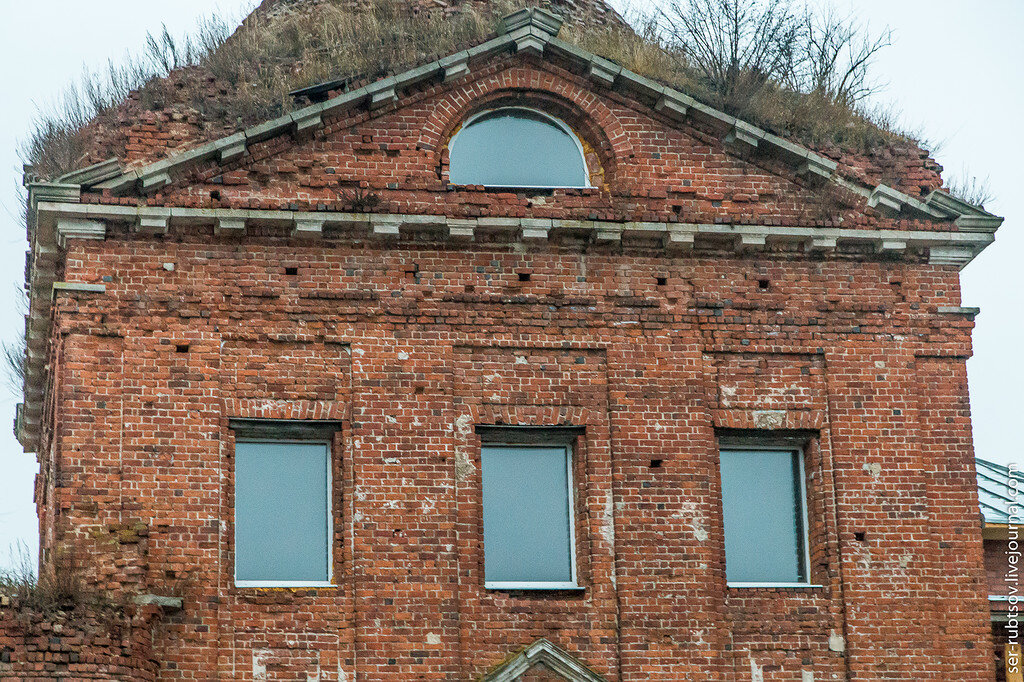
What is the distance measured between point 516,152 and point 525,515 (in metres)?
4.16

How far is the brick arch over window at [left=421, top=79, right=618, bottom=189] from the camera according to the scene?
17000 millimetres

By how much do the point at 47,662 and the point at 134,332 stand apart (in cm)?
360

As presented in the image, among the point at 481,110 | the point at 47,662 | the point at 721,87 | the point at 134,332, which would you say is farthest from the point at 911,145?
the point at 47,662

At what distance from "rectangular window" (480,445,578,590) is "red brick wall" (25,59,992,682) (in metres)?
0.22

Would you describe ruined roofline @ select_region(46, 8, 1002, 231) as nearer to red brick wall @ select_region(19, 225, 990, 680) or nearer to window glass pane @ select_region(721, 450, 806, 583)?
red brick wall @ select_region(19, 225, 990, 680)

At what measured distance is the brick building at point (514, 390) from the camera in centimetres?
1525

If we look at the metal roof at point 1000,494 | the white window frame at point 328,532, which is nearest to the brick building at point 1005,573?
the metal roof at point 1000,494

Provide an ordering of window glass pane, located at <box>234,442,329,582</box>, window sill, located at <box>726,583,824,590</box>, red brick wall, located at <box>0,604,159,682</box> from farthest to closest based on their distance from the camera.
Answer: window sill, located at <box>726,583,824,590</box>, window glass pane, located at <box>234,442,329,582</box>, red brick wall, located at <box>0,604,159,682</box>

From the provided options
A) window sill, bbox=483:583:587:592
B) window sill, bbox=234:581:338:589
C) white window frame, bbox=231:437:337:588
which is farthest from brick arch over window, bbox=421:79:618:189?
window sill, bbox=234:581:338:589

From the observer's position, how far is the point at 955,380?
Result: 55.4 ft

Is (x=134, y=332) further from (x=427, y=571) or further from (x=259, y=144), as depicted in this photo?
(x=427, y=571)

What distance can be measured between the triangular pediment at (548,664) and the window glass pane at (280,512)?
2154 mm

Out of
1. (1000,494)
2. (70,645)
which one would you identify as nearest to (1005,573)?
(1000,494)

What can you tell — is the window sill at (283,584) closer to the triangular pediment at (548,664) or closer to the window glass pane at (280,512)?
the window glass pane at (280,512)
